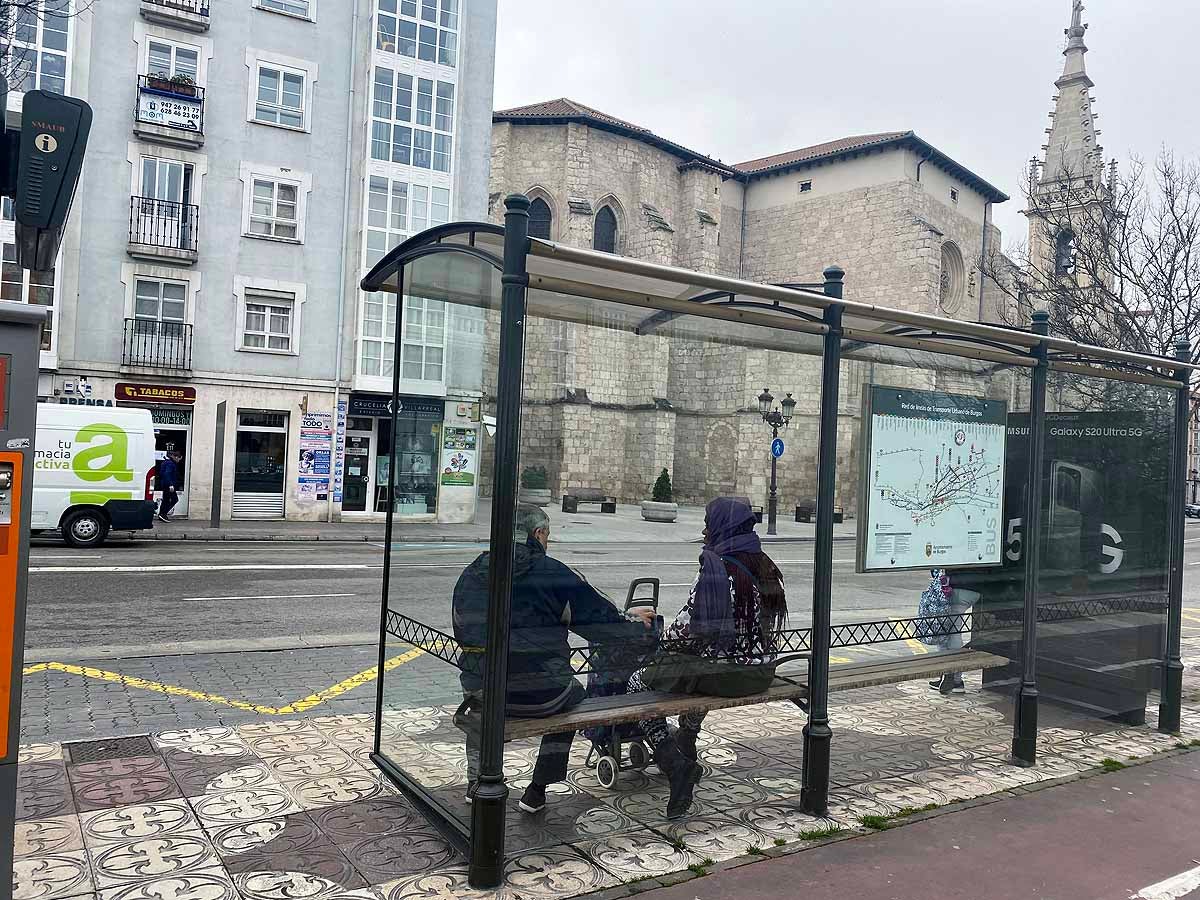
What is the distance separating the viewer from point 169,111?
22469 mm

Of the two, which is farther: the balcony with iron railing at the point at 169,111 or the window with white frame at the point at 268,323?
the window with white frame at the point at 268,323

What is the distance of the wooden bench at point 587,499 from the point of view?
441 centimetres

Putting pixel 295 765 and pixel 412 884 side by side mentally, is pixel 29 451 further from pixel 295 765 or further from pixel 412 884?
pixel 295 765

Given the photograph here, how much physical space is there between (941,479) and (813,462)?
108 cm

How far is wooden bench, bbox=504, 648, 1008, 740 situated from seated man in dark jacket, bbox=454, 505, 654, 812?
0.31 feet

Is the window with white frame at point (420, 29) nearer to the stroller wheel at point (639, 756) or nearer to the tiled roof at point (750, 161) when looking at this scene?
the tiled roof at point (750, 161)

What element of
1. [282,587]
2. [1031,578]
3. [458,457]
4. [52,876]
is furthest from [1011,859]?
[282,587]

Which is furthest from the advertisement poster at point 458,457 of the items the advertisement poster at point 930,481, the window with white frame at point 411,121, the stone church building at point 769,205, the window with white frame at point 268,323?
the window with white frame at point 411,121

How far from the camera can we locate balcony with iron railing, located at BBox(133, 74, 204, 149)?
2225cm

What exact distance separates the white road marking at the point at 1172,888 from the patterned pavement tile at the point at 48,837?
14.9 feet

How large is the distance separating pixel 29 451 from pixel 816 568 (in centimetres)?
372

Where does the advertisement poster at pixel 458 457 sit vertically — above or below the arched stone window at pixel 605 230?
below

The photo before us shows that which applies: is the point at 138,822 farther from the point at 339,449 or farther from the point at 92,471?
the point at 339,449

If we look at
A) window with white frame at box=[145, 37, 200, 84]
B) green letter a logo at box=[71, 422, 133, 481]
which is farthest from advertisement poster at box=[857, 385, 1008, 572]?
window with white frame at box=[145, 37, 200, 84]
